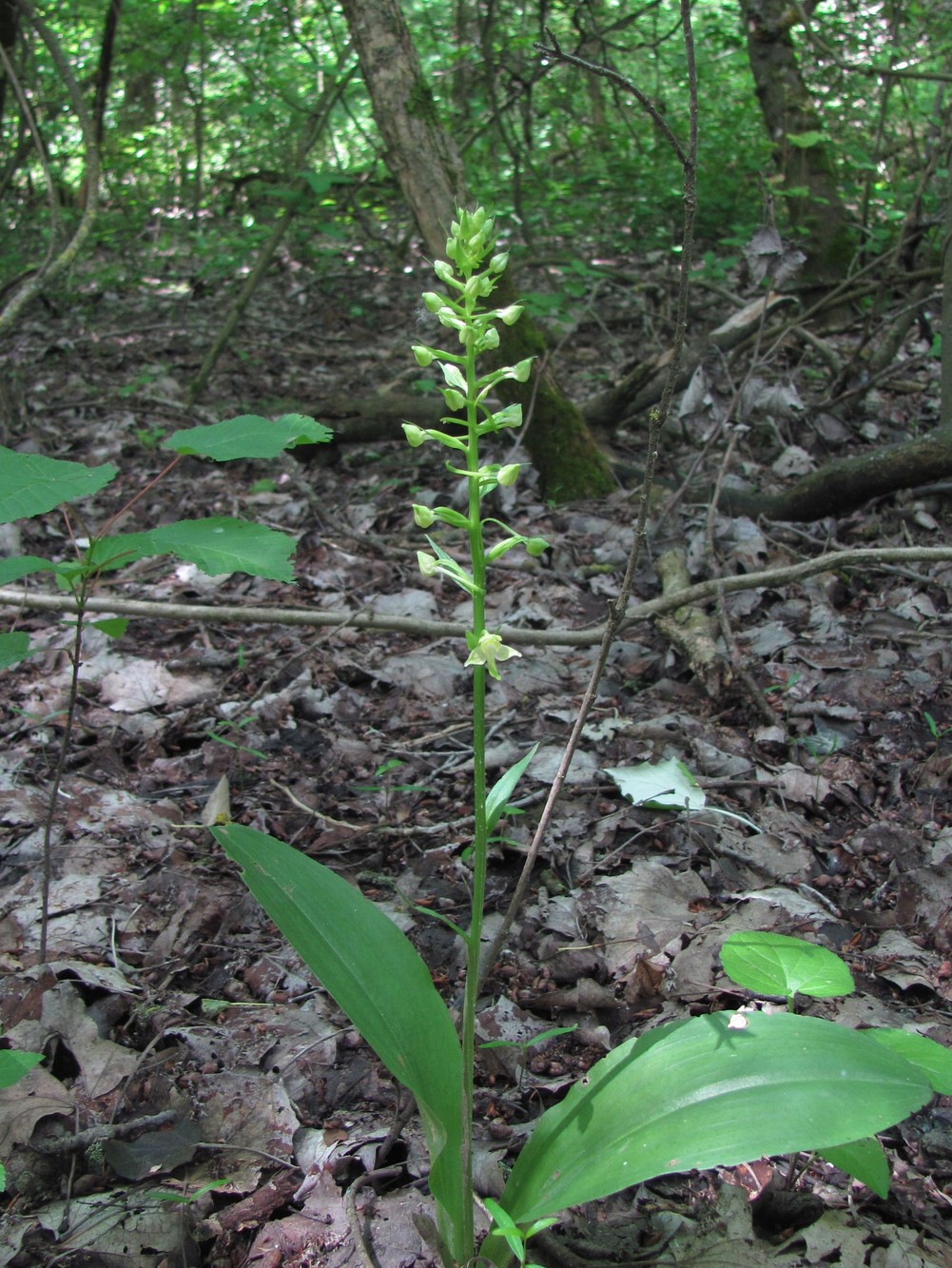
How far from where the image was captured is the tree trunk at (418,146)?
4.22 metres

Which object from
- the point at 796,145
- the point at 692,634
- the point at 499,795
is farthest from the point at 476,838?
the point at 796,145

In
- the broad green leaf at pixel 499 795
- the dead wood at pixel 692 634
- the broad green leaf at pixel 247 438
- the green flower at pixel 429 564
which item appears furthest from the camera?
the dead wood at pixel 692 634

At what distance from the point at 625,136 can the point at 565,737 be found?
8238 millimetres

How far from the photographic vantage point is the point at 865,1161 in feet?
4.54

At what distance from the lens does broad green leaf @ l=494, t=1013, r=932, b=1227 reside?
4.00ft

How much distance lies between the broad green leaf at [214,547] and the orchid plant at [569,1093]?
35cm

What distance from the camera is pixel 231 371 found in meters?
6.43

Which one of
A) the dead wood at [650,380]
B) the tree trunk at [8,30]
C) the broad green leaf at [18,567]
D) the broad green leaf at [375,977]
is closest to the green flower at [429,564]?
the broad green leaf at [375,977]

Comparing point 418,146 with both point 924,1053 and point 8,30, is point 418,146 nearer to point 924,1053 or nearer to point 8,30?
point 924,1053

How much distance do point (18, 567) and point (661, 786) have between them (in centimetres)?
173

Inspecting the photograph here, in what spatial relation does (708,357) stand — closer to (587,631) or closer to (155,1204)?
(587,631)

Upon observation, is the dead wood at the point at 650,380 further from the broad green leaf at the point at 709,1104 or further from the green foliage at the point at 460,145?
the broad green leaf at the point at 709,1104

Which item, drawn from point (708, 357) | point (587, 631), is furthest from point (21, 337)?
point (587, 631)

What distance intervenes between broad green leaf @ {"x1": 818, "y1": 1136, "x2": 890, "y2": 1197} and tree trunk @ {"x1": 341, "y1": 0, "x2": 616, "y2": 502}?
328 cm
